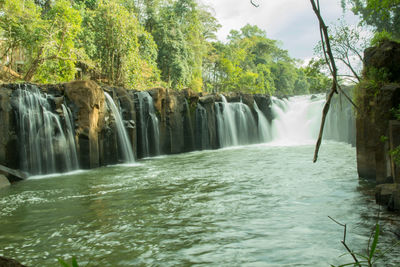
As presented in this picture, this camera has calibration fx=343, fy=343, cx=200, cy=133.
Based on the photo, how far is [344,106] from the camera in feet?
68.3

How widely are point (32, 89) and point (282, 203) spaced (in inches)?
429

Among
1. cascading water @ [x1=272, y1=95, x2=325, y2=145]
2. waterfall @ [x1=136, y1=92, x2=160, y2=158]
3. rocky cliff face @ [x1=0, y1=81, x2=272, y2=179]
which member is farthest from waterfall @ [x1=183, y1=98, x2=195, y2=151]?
cascading water @ [x1=272, y1=95, x2=325, y2=145]

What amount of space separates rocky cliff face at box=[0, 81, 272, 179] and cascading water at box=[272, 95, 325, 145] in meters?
6.85

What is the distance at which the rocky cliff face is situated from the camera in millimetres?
12602

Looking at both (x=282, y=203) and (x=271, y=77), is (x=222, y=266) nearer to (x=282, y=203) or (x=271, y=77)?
(x=282, y=203)

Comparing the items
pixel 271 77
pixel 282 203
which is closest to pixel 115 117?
pixel 282 203

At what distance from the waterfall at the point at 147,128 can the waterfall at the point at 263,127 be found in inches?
380

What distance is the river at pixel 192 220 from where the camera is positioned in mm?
4598

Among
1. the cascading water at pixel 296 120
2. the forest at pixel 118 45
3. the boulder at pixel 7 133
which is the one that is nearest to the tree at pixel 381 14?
the forest at pixel 118 45

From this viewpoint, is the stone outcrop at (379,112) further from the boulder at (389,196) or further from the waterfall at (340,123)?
the waterfall at (340,123)

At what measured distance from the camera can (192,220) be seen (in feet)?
20.1

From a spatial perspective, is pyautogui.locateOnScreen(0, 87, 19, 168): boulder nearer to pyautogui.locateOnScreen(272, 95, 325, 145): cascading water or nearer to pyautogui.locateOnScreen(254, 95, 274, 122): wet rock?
pyautogui.locateOnScreen(254, 95, 274, 122): wet rock

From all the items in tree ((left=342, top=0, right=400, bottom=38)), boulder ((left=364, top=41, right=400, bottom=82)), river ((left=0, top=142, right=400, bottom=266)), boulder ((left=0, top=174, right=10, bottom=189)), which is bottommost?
river ((left=0, top=142, right=400, bottom=266))

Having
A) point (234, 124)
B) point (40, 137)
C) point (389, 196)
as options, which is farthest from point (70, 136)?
point (234, 124)
